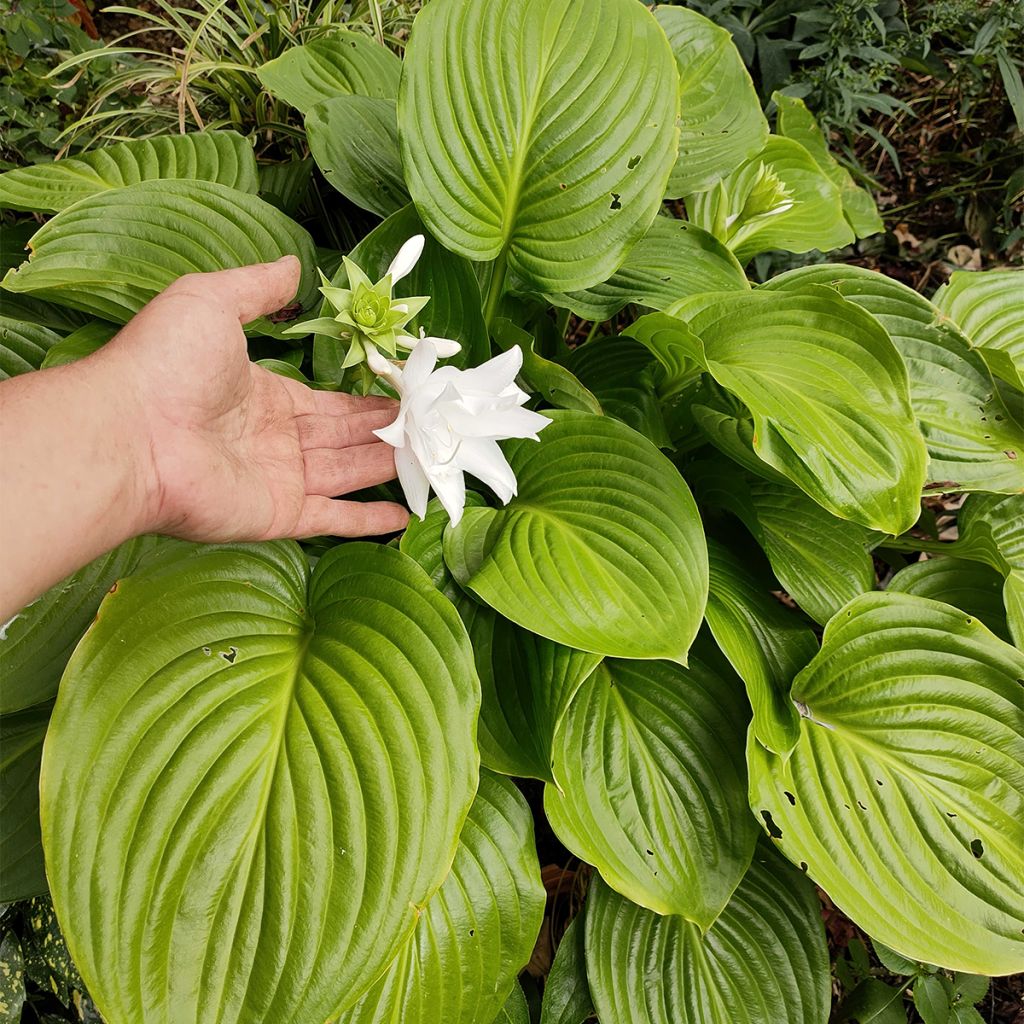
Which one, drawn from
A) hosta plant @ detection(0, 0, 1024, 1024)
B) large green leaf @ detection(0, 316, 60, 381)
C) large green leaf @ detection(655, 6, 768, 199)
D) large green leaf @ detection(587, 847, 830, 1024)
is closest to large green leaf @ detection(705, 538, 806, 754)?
hosta plant @ detection(0, 0, 1024, 1024)

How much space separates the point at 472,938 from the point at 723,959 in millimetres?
440

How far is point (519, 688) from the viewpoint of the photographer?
1190 mm

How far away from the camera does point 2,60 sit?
1.87 meters

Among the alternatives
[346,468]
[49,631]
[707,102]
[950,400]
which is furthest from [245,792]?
[707,102]

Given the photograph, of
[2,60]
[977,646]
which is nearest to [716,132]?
[977,646]

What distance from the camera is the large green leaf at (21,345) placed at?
1167 millimetres

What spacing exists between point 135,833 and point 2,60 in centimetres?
199

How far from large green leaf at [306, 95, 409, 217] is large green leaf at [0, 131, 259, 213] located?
17cm

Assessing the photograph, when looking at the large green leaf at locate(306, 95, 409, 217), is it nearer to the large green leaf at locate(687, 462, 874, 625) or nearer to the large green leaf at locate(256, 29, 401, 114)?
the large green leaf at locate(256, 29, 401, 114)

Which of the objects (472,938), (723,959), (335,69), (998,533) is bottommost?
(723,959)

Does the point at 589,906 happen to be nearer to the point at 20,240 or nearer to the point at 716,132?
the point at 716,132

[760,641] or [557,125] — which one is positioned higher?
[557,125]

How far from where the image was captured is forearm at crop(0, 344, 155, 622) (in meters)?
0.79

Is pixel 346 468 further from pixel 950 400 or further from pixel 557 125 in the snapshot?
pixel 950 400
